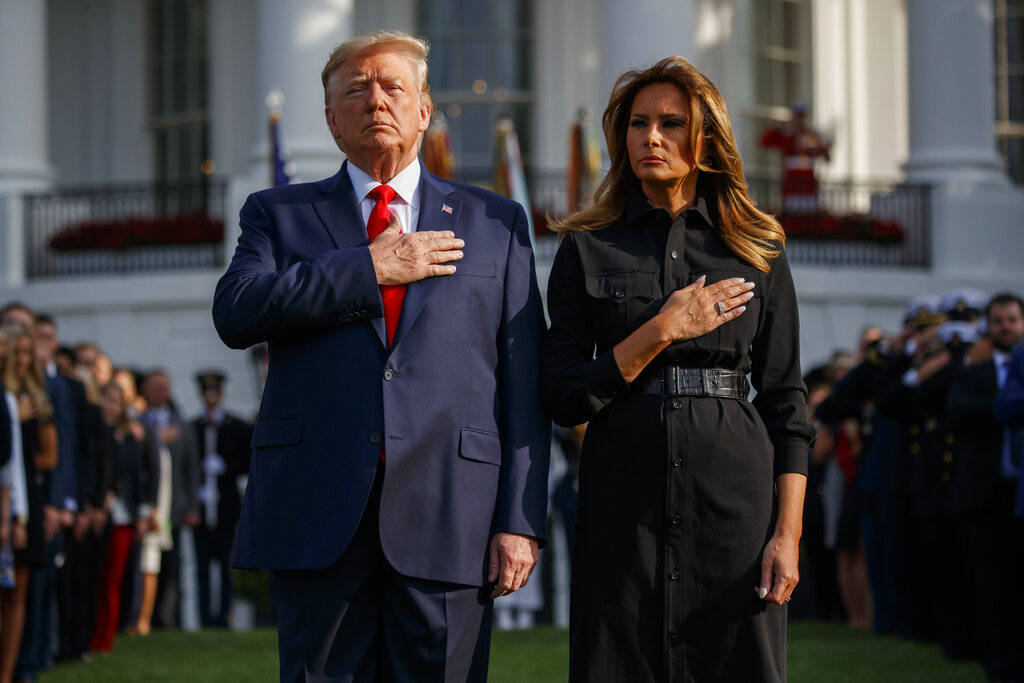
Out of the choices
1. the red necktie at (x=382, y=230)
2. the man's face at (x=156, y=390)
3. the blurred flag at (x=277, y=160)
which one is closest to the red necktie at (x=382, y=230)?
the red necktie at (x=382, y=230)

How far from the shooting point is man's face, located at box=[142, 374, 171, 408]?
15.5 metres

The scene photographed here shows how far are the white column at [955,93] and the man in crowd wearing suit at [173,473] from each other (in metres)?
11.4

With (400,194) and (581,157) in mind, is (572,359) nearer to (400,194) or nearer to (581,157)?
(400,194)

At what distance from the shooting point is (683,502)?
4.60 meters

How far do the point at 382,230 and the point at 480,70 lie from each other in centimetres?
2094

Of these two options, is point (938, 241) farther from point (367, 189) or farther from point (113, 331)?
point (367, 189)

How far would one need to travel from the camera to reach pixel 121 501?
539 inches

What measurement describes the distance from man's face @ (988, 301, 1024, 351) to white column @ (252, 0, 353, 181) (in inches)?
506

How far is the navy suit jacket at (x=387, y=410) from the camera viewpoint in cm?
454

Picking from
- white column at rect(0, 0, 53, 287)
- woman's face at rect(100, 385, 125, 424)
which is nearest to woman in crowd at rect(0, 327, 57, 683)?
woman's face at rect(100, 385, 125, 424)

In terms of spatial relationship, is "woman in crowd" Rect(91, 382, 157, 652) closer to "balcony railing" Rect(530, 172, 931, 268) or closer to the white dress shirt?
the white dress shirt

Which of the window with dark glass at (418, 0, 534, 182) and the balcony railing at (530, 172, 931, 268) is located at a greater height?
the window with dark glass at (418, 0, 534, 182)

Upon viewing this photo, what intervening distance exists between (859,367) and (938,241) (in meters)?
11.1

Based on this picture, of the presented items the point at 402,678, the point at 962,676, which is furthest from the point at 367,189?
the point at 962,676
